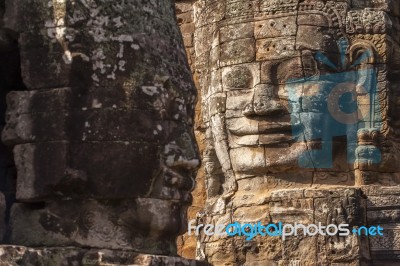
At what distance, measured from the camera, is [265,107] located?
1295 cm

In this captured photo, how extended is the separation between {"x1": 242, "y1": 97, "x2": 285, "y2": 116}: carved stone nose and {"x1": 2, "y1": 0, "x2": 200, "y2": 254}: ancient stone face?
6.94m

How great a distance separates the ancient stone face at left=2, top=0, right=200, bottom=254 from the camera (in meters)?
5.75

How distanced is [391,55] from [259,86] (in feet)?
5.26

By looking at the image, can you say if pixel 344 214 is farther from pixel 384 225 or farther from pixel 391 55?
pixel 391 55

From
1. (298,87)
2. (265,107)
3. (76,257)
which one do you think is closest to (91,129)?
(76,257)

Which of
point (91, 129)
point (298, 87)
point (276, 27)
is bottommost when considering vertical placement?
point (91, 129)

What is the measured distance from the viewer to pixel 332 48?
1323 centimetres

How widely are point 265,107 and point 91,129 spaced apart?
728cm

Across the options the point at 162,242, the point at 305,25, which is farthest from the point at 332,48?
the point at 162,242

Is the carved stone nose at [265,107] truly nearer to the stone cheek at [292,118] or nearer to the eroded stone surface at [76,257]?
the stone cheek at [292,118]

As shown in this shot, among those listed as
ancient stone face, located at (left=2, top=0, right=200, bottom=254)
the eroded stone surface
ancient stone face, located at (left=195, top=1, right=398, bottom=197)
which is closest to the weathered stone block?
ancient stone face, located at (left=195, top=1, right=398, bottom=197)

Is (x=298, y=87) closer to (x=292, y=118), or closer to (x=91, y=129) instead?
(x=292, y=118)

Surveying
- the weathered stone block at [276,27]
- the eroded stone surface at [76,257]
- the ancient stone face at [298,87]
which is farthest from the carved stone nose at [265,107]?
the eroded stone surface at [76,257]

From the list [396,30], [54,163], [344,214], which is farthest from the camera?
[396,30]
